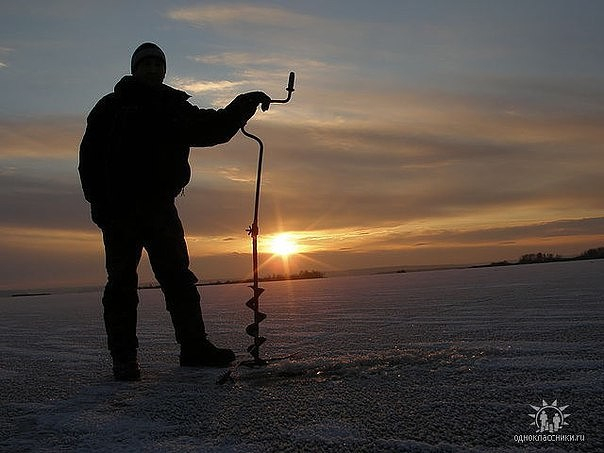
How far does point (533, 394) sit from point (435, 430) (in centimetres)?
54

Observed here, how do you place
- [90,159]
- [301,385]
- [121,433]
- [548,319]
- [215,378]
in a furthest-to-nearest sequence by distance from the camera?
[548,319]
[90,159]
[215,378]
[301,385]
[121,433]

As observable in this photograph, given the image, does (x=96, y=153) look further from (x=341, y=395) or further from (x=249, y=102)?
(x=341, y=395)

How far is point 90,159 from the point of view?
131 inches

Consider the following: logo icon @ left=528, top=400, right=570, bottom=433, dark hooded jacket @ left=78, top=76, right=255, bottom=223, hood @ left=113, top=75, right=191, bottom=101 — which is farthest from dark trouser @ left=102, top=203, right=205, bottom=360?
logo icon @ left=528, top=400, right=570, bottom=433

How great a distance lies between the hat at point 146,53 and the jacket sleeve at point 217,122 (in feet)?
1.54

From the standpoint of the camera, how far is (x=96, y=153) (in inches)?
132

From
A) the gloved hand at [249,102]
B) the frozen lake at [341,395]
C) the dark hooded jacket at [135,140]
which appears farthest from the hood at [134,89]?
the frozen lake at [341,395]

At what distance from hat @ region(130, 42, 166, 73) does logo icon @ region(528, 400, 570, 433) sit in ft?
9.58

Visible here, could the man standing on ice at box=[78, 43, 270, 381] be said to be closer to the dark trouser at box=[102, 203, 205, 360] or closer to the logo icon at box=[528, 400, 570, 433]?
the dark trouser at box=[102, 203, 205, 360]

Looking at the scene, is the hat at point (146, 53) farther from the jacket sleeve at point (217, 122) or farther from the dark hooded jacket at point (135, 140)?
the jacket sleeve at point (217, 122)

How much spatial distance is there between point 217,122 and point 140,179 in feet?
1.99

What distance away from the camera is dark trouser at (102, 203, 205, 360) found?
11.0 ft

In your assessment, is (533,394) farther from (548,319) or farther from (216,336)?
(216,336)

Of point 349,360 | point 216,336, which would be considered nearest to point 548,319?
point 349,360
